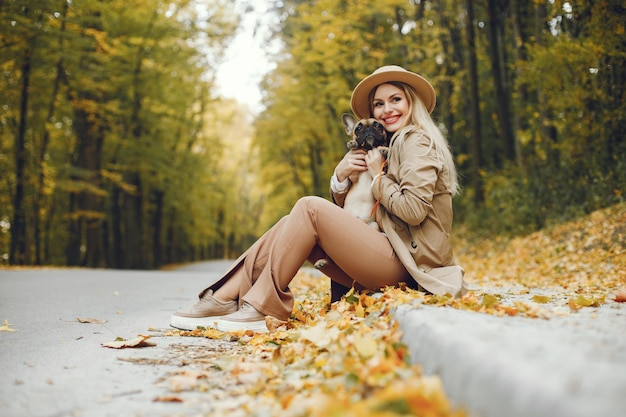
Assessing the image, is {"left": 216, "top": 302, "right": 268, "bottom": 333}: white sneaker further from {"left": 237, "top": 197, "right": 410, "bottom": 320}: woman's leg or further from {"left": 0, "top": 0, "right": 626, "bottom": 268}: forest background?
{"left": 0, "top": 0, "right": 626, "bottom": 268}: forest background

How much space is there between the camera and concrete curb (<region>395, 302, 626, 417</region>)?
1.43 meters

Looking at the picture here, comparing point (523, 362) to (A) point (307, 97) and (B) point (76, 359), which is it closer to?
(B) point (76, 359)

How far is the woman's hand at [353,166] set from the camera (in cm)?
432

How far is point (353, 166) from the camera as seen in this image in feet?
14.1

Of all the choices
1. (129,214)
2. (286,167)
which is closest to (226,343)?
(129,214)

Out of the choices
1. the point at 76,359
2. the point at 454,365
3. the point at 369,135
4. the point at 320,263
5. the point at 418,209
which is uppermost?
the point at 369,135

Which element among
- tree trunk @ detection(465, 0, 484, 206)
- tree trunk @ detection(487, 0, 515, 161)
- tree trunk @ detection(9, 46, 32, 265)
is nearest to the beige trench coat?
tree trunk @ detection(487, 0, 515, 161)

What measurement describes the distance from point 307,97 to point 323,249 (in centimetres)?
1691

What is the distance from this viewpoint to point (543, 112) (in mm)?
13727

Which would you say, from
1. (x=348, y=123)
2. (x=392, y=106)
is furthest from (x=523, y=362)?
(x=348, y=123)

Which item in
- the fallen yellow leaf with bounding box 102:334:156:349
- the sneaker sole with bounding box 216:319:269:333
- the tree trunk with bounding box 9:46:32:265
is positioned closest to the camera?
the fallen yellow leaf with bounding box 102:334:156:349

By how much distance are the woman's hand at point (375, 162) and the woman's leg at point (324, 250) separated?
40 cm

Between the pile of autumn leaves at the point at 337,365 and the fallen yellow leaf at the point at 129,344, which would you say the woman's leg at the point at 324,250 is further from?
the fallen yellow leaf at the point at 129,344

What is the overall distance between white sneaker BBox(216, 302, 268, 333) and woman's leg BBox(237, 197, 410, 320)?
0.05m
